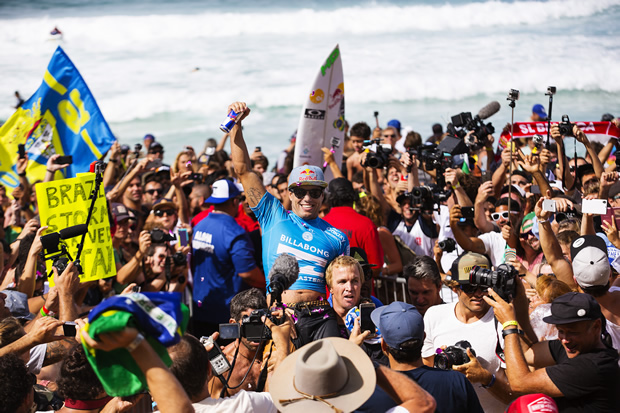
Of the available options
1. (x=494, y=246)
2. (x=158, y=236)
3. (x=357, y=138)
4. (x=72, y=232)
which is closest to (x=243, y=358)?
(x=72, y=232)

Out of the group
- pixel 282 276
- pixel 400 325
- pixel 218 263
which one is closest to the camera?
pixel 400 325

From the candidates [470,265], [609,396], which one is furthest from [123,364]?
[470,265]

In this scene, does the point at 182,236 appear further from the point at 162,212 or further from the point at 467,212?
the point at 467,212

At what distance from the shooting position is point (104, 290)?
237 inches

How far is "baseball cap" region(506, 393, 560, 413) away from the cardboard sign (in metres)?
3.34

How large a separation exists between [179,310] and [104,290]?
4.07 metres

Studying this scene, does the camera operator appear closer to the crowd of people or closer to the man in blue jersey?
the crowd of people

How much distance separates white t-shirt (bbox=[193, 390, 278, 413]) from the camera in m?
2.76

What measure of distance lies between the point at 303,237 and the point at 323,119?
12.9ft

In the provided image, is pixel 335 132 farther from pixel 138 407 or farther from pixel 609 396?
pixel 609 396

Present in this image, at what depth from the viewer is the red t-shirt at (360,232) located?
5809 millimetres

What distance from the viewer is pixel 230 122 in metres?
4.96

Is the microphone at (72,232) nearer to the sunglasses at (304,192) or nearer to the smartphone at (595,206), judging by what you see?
the sunglasses at (304,192)

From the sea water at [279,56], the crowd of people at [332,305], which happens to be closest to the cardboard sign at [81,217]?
the crowd of people at [332,305]
